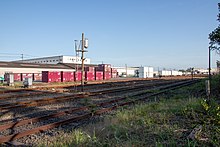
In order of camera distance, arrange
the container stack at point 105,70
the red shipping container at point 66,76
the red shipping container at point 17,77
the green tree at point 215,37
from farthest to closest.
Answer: the container stack at point 105,70 < the red shipping container at point 17,77 < the red shipping container at point 66,76 < the green tree at point 215,37

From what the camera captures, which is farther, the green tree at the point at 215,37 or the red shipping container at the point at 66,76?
the red shipping container at the point at 66,76

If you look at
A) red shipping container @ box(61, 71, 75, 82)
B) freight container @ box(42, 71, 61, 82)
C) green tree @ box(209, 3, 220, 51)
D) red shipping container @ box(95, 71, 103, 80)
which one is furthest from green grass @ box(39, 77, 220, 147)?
red shipping container @ box(95, 71, 103, 80)

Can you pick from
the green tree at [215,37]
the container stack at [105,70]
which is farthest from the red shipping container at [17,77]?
the green tree at [215,37]

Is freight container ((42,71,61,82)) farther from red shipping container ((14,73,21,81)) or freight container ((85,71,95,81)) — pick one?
red shipping container ((14,73,21,81))

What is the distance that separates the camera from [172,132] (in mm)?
5008

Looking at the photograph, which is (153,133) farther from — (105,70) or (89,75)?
(105,70)

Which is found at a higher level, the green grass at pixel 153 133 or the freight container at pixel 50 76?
the freight container at pixel 50 76

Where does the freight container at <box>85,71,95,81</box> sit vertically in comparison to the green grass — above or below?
above

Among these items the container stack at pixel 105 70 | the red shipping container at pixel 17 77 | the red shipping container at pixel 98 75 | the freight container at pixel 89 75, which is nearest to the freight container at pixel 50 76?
the freight container at pixel 89 75

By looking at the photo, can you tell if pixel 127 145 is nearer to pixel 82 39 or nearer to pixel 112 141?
pixel 112 141

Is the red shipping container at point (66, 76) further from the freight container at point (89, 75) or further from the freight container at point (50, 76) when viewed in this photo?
the freight container at point (89, 75)

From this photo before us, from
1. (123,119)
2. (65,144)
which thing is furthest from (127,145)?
(123,119)

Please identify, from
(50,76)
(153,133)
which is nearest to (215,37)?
(153,133)

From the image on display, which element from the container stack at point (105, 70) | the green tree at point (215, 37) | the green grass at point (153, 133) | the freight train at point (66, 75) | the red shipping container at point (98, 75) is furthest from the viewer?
the container stack at point (105, 70)
